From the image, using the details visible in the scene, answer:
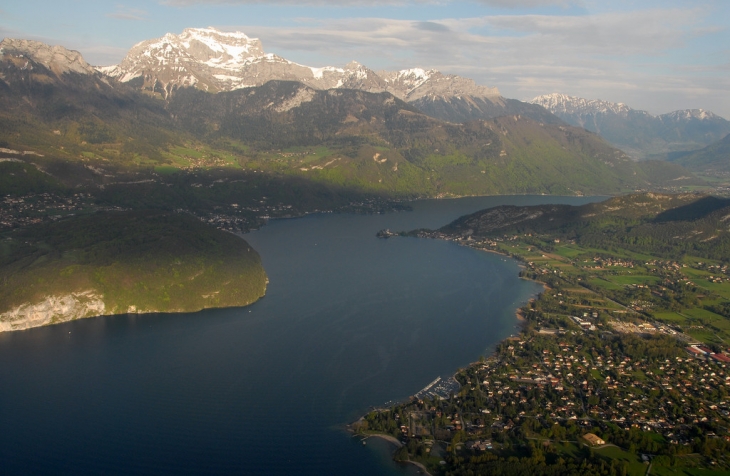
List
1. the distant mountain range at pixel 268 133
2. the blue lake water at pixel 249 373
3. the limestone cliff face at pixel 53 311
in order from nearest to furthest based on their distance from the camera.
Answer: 1. the blue lake water at pixel 249 373
2. the limestone cliff face at pixel 53 311
3. the distant mountain range at pixel 268 133

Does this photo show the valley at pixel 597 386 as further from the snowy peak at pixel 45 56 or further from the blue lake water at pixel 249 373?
the snowy peak at pixel 45 56

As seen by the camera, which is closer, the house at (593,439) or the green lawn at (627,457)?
the green lawn at (627,457)

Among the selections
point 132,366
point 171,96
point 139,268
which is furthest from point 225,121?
point 132,366

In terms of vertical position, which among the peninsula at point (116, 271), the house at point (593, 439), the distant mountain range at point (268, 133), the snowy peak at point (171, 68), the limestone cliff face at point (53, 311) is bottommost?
the house at point (593, 439)

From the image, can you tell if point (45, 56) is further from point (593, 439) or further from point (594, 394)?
point (593, 439)

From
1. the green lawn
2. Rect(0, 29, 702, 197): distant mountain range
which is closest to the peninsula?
the green lawn

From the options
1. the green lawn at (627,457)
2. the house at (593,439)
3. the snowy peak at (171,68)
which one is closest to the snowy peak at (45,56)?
the snowy peak at (171,68)

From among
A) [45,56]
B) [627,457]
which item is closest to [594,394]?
[627,457]
